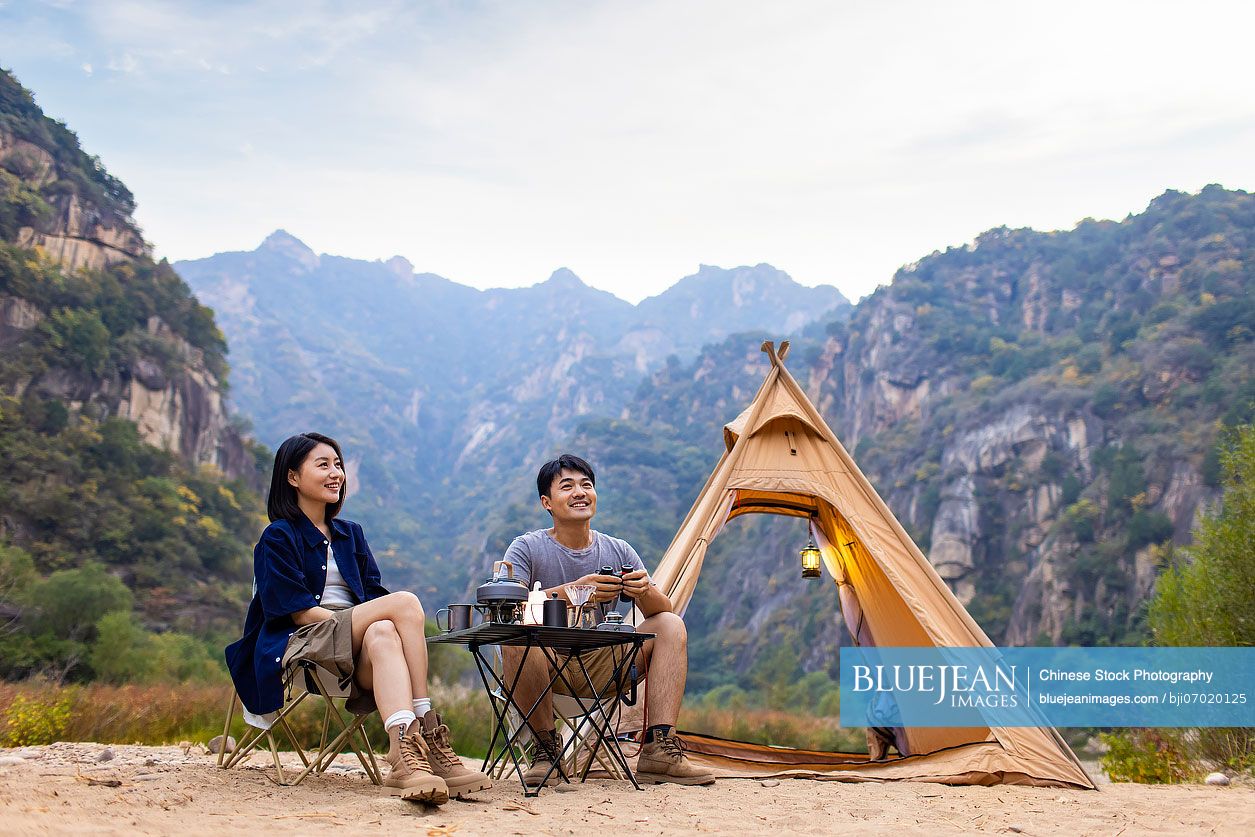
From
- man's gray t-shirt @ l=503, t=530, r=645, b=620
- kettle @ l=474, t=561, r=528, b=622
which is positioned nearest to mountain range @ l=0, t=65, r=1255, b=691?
man's gray t-shirt @ l=503, t=530, r=645, b=620

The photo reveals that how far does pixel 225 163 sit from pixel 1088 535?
42712 millimetres

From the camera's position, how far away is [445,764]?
2.94 meters

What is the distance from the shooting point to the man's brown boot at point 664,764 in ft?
11.7

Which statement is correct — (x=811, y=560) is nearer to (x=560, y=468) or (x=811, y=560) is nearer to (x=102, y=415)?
(x=560, y=468)

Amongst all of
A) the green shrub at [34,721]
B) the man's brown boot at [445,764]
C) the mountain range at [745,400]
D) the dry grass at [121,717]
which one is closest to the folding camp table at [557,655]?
the man's brown boot at [445,764]

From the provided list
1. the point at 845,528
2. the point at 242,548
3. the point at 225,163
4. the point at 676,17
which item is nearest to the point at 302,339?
the point at 225,163

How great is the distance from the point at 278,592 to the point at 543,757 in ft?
3.68

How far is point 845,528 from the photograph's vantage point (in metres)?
6.77

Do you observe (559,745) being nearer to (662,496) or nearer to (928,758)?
(928,758)

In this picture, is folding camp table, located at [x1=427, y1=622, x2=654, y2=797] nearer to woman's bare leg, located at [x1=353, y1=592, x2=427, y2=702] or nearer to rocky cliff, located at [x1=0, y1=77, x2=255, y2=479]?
woman's bare leg, located at [x1=353, y1=592, x2=427, y2=702]

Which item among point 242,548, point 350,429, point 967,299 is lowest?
point 242,548

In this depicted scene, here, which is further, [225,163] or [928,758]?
[225,163]

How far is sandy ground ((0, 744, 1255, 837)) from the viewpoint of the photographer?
97.3 inches

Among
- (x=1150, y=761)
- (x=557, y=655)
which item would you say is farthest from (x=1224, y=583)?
(x=557, y=655)
